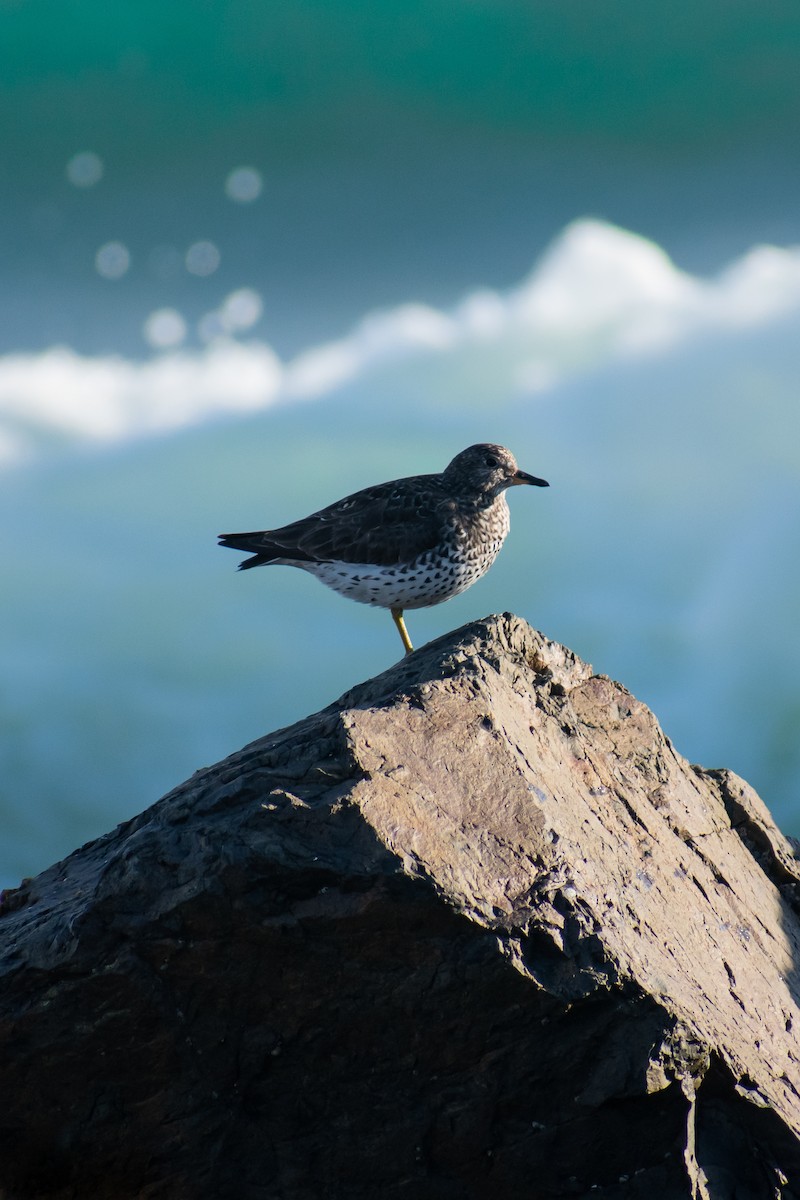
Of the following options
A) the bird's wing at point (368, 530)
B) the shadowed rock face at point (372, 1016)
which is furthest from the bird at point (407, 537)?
the shadowed rock face at point (372, 1016)

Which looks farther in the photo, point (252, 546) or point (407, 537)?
point (252, 546)

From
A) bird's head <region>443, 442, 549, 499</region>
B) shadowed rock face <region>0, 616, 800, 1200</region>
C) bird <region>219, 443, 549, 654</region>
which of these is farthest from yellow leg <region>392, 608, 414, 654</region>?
shadowed rock face <region>0, 616, 800, 1200</region>

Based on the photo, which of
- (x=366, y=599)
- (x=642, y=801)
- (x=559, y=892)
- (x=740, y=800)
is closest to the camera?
(x=559, y=892)

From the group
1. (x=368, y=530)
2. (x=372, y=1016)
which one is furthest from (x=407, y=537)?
(x=372, y=1016)

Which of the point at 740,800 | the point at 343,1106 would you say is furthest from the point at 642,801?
the point at 343,1106

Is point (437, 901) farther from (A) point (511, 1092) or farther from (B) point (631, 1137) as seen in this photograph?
(B) point (631, 1137)

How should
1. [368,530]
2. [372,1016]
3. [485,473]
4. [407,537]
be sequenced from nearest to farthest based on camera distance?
[372,1016]
[407,537]
[368,530]
[485,473]

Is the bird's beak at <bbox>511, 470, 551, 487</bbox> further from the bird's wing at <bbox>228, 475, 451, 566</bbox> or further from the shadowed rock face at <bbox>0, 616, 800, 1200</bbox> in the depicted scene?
the shadowed rock face at <bbox>0, 616, 800, 1200</bbox>

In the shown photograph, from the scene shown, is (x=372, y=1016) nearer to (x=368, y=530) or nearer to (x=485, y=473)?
(x=368, y=530)
